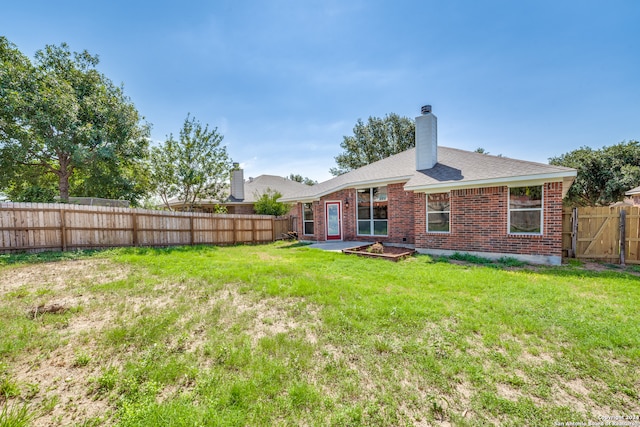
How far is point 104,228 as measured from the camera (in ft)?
32.0

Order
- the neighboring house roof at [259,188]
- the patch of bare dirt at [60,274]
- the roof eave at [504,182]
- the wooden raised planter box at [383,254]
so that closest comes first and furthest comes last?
the patch of bare dirt at [60,274] < the roof eave at [504,182] < the wooden raised planter box at [383,254] < the neighboring house roof at [259,188]

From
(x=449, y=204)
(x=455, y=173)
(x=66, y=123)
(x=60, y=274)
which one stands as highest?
(x=66, y=123)

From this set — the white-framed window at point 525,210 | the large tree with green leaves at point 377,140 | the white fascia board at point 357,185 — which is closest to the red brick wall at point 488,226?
the white-framed window at point 525,210

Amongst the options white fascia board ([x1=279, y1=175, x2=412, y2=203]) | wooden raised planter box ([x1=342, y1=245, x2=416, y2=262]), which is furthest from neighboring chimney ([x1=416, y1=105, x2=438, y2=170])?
wooden raised planter box ([x1=342, y1=245, x2=416, y2=262])

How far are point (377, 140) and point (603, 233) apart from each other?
25087 mm

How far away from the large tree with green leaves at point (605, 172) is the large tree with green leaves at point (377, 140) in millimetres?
15602

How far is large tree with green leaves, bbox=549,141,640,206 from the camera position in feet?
69.6

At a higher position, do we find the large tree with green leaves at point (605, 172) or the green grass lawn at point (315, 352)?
the large tree with green leaves at point (605, 172)

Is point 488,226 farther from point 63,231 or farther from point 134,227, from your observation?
point 63,231

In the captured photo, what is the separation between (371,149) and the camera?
31.2 metres

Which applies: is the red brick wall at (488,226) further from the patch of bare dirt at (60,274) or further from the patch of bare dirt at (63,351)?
the patch of bare dirt at (60,274)

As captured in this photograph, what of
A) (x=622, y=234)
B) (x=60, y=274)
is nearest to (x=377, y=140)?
(x=622, y=234)

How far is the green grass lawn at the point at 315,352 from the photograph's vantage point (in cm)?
220

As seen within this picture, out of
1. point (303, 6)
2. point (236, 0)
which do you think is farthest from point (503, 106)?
point (236, 0)
